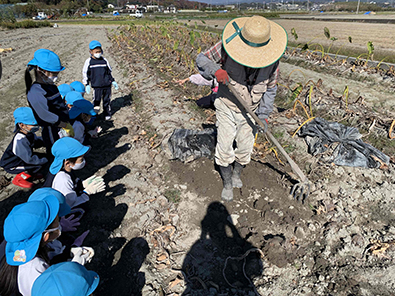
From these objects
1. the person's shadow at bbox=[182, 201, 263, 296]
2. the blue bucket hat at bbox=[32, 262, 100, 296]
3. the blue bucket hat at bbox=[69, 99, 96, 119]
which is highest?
the blue bucket hat at bbox=[32, 262, 100, 296]

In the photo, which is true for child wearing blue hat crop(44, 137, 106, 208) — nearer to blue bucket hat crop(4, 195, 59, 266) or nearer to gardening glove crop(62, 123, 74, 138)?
blue bucket hat crop(4, 195, 59, 266)

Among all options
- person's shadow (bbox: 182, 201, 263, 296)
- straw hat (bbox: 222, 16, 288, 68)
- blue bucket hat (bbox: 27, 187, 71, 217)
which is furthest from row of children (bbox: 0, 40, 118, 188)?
person's shadow (bbox: 182, 201, 263, 296)

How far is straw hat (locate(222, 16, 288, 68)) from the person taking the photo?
7.73 ft

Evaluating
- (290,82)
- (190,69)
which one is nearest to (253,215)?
(290,82)

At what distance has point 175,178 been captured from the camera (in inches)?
147

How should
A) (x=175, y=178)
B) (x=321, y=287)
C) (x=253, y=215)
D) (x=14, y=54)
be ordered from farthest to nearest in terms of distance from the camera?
(x=14, y=54) < (x=175, y=178) < (x=253, y=215) < (x=321, y=287)

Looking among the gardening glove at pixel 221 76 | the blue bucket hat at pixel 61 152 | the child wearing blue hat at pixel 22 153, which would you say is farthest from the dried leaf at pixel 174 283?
the child wearing blue hat at pixel 22 153

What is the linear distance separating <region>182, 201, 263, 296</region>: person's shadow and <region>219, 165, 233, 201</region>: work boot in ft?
1.14

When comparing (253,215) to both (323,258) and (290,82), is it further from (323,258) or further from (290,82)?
(290,82)

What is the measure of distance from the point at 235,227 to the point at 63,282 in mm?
1962

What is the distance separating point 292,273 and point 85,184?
2590 millimetres

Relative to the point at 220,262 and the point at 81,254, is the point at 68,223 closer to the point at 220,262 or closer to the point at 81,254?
the point at 81,254

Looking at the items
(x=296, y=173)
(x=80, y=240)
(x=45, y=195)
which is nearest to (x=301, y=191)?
(x=296, y=173)

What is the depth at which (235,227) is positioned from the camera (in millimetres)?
2938
